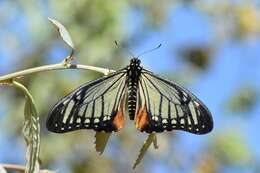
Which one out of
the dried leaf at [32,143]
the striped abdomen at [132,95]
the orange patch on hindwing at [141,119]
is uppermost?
the striped abdomen at [132,95]

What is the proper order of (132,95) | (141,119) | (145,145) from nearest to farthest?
1. (145,145)
2. (141,119)
3. (132,95)

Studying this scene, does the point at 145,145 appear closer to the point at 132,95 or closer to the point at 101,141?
the point at 101,141

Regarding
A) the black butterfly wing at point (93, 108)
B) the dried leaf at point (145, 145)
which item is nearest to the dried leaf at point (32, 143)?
the black butterfly wing at point (93, 108)

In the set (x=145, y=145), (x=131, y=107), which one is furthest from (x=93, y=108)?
(x=145, y=145)

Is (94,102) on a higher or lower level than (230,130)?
lower

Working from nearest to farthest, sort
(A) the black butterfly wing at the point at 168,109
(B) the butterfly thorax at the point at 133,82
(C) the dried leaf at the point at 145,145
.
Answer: (C) the dried leaf at the point at 145,145, (A) the black butterfly wing at the point at 168,109, (B) the butterfly thorax at the point at 133,82

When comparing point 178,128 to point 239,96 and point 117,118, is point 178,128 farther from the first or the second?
point 239,96

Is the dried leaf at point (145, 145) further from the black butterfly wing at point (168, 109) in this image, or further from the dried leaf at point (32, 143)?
the dried leaf at point (32, 143)

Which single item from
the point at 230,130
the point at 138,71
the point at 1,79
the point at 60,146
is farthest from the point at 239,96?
the point at 1,79
